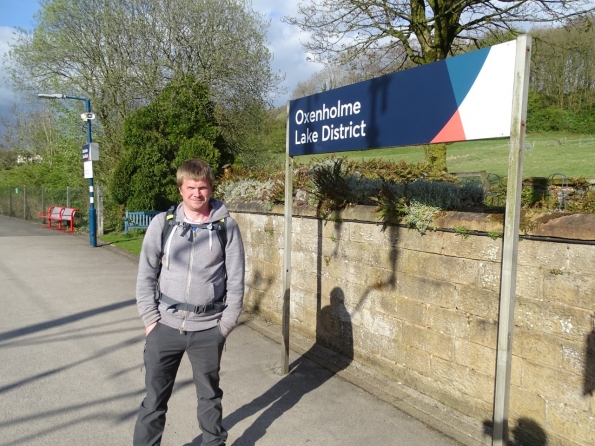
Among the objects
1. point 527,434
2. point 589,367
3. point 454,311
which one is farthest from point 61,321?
point 589,367

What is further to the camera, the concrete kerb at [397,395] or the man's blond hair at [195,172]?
the concrete kerb at [397,395]

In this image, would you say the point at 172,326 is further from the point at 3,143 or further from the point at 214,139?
the point at 3,143

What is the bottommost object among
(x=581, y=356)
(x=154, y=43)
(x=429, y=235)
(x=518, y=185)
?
(x=581, y=356)

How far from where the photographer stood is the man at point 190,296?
3045mm

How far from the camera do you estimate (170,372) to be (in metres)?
3.14

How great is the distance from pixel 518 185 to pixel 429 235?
144cm

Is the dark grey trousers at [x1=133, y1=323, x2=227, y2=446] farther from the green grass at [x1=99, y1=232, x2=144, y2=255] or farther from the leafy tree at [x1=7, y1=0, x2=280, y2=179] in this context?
the leafy tree at [x1=7, y1=0, x2=280, y2=179]

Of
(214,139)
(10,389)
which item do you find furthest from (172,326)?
(214,139)

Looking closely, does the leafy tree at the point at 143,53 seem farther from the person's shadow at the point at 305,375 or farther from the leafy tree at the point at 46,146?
the person's shadow at the point at 305,375

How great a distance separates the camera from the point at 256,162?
1950 centimetres

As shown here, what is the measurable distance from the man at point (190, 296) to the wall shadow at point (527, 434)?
6.47 feet

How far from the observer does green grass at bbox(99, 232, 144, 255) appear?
47.7ft

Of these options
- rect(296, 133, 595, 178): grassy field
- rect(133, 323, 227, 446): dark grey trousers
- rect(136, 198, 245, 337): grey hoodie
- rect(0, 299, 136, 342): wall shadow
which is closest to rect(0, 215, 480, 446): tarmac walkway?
rect(0, 299, 136, 342): wall shadow

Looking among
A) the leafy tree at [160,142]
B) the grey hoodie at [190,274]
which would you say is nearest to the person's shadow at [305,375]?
the grey hoodie at [190,274]
